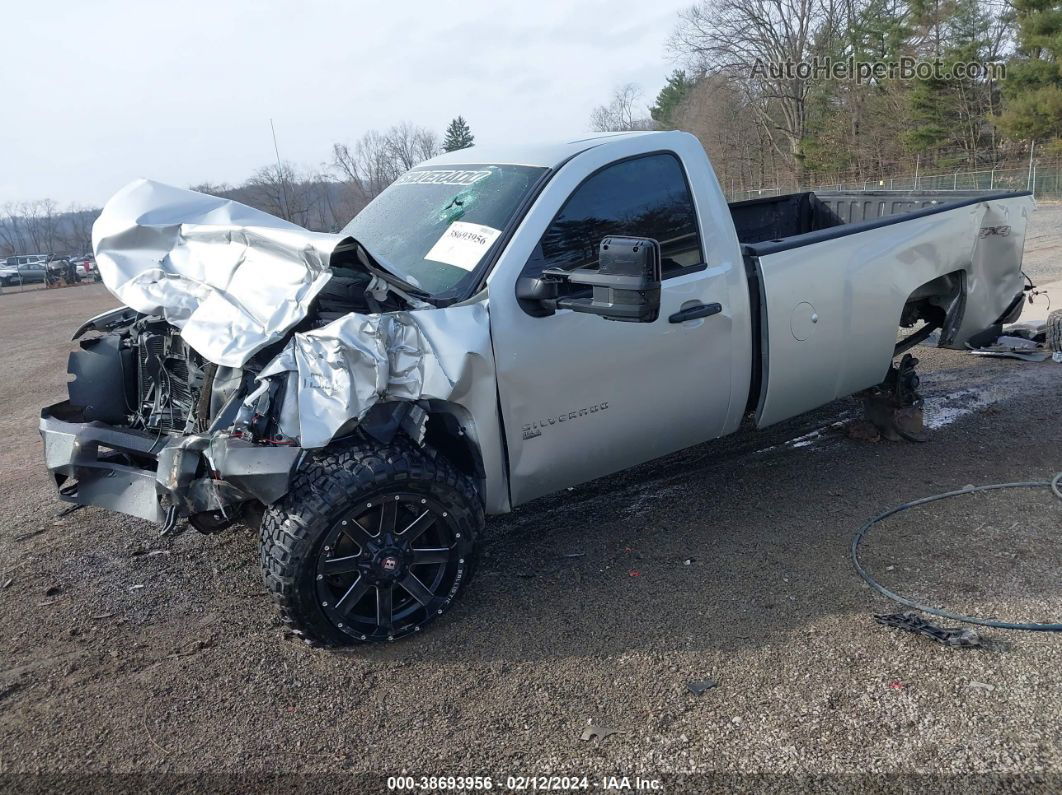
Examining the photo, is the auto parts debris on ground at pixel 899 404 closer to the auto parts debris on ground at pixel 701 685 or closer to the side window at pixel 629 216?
the side window at pixel 629 216

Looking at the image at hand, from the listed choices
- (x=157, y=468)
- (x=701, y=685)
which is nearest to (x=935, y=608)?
(x=701, y=685)

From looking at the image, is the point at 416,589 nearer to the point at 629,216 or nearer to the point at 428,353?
the point at 428,353

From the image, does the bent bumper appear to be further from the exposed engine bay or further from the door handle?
the door handle

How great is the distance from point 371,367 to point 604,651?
4.86 ft

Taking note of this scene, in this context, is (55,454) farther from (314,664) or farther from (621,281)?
(621,281)

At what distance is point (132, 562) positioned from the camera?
4.39 m

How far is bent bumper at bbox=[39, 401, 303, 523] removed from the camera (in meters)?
3.21

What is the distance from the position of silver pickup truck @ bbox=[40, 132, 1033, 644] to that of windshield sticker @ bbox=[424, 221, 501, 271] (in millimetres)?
13

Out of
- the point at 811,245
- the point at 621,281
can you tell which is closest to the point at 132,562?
the point at 621,281

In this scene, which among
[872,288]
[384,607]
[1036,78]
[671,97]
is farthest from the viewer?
[671,97]

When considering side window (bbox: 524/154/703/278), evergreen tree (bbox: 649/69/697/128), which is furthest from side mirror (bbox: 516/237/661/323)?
evergreen tree (bbox: 649/69/697/128)

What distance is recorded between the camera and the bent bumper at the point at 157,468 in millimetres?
3213

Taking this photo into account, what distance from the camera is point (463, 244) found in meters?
3.90

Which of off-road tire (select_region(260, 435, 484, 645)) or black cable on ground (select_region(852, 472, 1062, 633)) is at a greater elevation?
off-road tire (select_region(260, 435, 484, 645))
